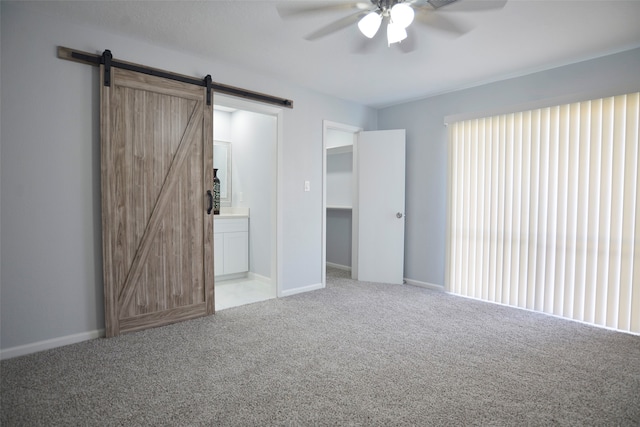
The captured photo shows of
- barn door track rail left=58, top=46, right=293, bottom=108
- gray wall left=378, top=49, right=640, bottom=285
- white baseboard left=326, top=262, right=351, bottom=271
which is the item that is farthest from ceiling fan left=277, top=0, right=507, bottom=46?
white baseboard left=326, top=262, right=351, bottom=271

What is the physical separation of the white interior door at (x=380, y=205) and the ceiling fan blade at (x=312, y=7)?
7.53 feet

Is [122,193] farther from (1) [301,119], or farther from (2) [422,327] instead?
(2) [422,327]

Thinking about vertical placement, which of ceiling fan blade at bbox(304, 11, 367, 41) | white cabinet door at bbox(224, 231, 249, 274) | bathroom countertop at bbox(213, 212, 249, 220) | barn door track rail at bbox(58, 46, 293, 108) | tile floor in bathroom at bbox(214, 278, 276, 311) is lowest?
tile floor in bathroom at bbox(214, 278, 276, 311)

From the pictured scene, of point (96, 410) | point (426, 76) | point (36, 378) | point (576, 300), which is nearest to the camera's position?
point (96, 410)

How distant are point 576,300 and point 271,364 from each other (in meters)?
2.79

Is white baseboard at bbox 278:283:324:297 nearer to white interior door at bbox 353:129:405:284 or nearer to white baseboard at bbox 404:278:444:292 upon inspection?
white interior door at bbox 353:129:405:284

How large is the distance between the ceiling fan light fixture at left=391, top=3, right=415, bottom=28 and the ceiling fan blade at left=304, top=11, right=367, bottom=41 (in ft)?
1.11

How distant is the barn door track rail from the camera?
7.98 feet

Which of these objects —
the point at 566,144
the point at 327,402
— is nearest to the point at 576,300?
the point at 566,144

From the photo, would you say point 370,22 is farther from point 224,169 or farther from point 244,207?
point 224,169

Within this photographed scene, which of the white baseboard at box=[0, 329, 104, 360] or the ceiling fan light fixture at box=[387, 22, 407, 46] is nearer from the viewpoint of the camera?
the ceiling fan light fixture at box=[387, 22, 407, 46]

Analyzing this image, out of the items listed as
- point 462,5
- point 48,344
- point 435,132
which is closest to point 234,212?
point 48,344

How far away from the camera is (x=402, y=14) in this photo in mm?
1974

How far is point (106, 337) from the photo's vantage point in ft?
8.41
